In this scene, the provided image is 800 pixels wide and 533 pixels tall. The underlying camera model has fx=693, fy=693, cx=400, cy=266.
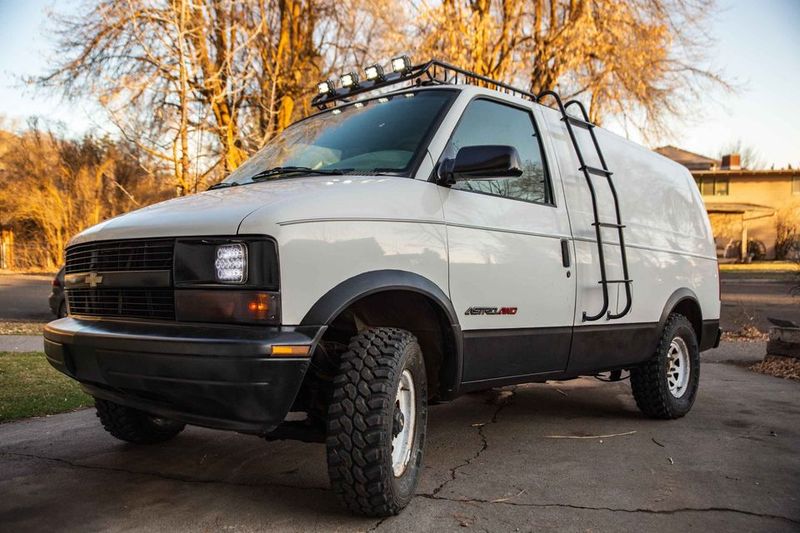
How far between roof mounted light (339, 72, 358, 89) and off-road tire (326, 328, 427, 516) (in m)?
2.13

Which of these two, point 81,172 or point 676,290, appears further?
point 81,172

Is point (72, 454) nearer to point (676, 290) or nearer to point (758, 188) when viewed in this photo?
point (676, 290)

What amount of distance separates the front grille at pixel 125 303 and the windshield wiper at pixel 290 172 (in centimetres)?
109

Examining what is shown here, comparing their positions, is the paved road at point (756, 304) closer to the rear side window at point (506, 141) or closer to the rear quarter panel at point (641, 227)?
the rear quarter panel at point (641, 227)

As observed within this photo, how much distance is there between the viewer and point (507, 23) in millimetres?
15391

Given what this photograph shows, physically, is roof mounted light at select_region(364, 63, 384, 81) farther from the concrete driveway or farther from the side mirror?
the concrete driveway

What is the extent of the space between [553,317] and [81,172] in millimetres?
27134

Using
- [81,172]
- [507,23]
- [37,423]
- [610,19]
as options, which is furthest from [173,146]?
[81,172]

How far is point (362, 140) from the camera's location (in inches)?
161

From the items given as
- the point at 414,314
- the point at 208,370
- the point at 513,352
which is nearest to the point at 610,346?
the point at 513,352

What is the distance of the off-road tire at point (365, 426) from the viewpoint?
10.0ft

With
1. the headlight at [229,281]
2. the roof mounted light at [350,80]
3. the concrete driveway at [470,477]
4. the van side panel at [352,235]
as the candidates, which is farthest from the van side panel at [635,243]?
the headlight at [229,281]

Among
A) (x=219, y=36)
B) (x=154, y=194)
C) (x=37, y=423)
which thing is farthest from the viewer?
(x=154, y=194)

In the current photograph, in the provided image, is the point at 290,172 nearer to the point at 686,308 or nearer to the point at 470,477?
the point at 470,477
